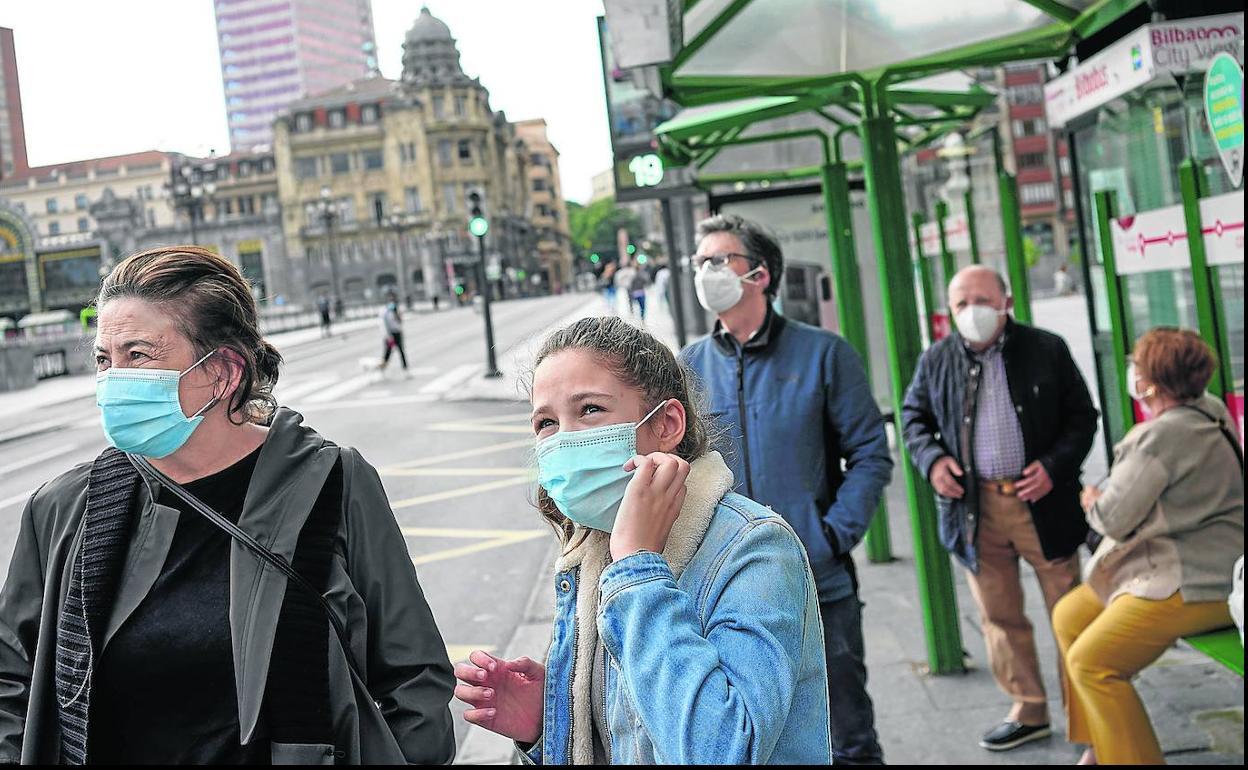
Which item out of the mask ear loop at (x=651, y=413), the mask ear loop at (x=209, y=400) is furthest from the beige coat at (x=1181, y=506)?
the mask ear loop at (x=209, y=400)

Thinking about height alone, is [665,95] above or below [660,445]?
above

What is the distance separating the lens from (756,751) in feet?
5.33

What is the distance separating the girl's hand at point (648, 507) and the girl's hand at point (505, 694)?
36 cm

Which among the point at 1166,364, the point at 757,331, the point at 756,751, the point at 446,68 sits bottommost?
the point at 756,751

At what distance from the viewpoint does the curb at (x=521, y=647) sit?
5.17m

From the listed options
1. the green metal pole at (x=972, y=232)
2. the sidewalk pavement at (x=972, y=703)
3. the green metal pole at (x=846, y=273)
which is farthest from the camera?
the green metal pole at (x=972, y=232)

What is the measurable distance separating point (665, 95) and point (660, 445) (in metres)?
3.96

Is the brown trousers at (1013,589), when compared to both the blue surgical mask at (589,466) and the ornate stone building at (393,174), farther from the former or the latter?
the ornate stone building at (393,174)

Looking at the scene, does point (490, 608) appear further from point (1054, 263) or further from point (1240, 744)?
point (1054, 263)

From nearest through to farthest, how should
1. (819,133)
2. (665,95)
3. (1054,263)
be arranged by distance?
(665,95), (819,133), (1054,263)

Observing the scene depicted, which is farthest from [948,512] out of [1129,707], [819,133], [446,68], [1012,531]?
[446,68]

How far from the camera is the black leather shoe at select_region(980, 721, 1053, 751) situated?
4.79 metres

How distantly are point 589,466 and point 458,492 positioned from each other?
394 inches

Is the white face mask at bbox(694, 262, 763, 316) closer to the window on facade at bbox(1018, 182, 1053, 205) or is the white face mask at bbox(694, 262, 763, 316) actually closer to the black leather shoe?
the black leather shoe
